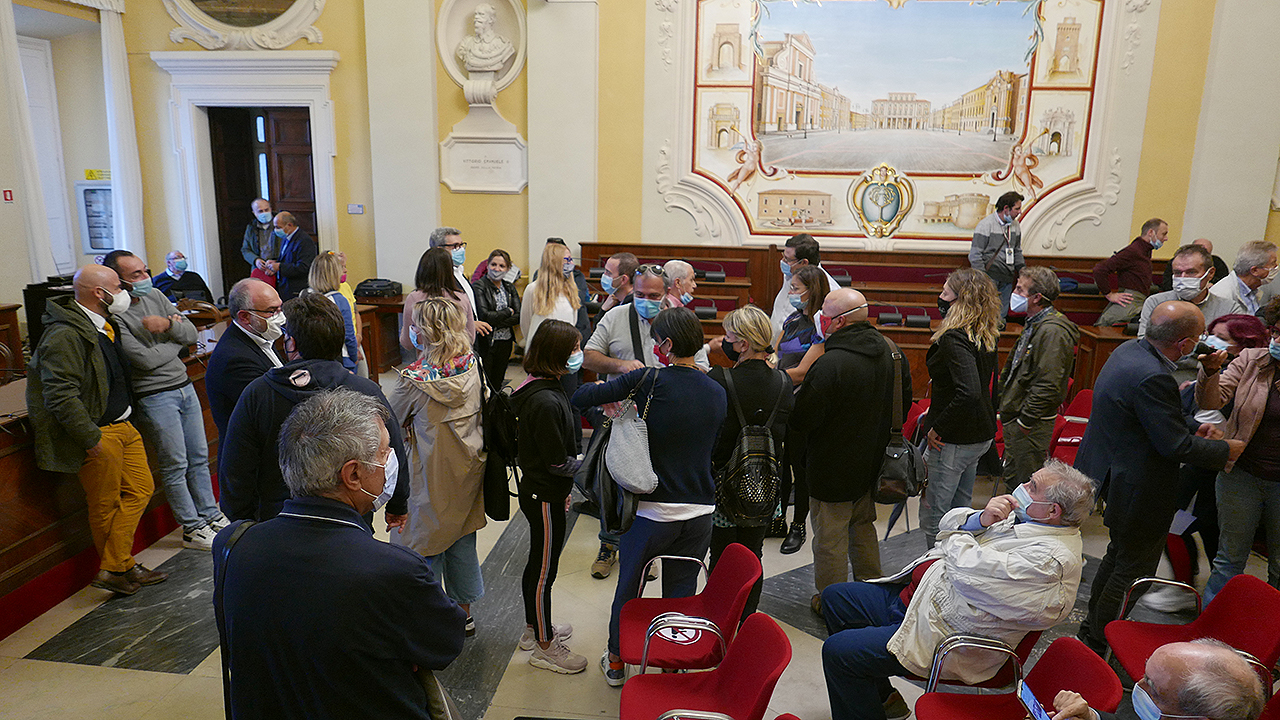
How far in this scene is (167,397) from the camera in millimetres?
4066

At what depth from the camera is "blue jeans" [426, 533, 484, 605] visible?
3.36m

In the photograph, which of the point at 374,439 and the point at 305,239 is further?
the point at 305,239

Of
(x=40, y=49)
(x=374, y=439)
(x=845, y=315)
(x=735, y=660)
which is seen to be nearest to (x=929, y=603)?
(x=735, y=660)

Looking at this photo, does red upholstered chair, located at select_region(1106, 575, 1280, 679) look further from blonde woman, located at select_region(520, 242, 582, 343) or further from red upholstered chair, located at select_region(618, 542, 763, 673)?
blonde woman, located at select_region(520, 242, 582, 343)

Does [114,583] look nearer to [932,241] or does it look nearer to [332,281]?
[332,281]

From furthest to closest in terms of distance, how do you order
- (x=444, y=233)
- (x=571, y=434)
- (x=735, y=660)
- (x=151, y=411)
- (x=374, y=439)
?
(x=444, y=233) < (x=151, y=411) < (x=571, y=434) < (x=735, y=660) < (x=374, y=439)

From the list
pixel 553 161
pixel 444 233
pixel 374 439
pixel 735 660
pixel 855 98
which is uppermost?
pixel 855 98

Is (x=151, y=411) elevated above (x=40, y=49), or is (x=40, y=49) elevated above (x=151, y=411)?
(x=40, y=49)

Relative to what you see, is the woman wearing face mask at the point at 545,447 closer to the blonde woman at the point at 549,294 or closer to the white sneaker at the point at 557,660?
the white sneaker at the point at 557,660

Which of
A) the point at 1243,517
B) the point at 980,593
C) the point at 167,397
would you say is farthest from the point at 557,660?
the point at 1243,517

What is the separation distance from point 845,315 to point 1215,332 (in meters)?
1.79

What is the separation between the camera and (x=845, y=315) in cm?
339

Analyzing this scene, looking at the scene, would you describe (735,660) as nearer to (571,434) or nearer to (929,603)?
(929,603)

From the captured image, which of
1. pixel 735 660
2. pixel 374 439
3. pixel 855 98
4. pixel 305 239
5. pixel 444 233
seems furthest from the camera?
pixel 855 98
